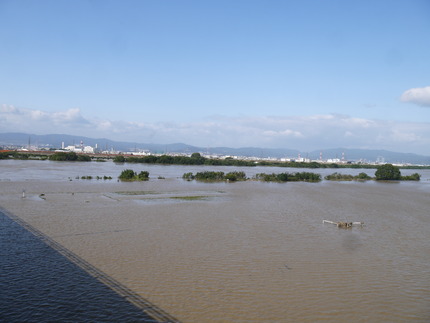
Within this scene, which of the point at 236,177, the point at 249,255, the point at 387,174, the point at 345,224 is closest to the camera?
the point at 249,255

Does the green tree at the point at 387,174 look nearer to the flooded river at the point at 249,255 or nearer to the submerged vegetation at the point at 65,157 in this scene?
the flooded river at the point at 249,255

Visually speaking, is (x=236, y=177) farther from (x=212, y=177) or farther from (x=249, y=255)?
(x=249, y=255)

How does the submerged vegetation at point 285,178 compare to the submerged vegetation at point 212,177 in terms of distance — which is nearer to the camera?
the submerged vegetation at point 212,177

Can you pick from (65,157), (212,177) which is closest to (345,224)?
(212,177)

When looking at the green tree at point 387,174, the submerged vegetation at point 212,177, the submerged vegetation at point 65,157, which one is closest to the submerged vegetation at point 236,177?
the submerged vegetation at point 212,177

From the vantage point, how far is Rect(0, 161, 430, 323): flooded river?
5.31 metres

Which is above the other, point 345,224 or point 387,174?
point 387,174

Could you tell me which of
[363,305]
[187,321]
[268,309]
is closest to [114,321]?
[187,321]

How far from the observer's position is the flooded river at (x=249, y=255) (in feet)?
17.4

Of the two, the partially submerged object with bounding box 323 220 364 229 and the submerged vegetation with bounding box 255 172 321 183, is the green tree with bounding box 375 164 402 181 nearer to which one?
the submerged vegetation with bounding box 255 172 321 183

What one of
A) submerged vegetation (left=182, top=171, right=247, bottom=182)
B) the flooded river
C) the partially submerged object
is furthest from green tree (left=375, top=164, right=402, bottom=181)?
the partially submerged object

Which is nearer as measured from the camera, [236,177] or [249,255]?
[249,255]

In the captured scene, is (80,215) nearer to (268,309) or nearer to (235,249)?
(235,249)

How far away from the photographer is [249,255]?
7.75m
